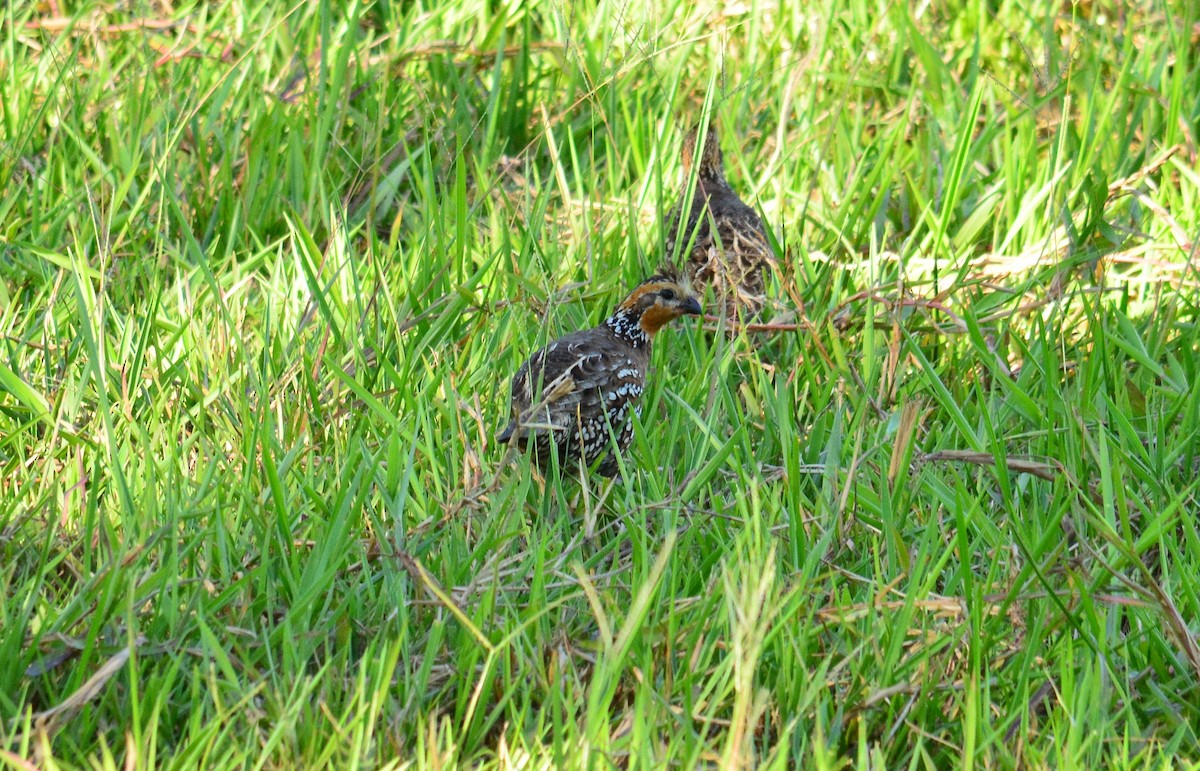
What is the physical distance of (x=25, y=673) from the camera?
309 cm

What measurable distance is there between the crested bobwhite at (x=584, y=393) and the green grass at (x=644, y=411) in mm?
136

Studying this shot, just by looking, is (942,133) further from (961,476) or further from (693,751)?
(693,751)

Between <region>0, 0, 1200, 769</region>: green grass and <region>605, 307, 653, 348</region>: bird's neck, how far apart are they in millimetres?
192

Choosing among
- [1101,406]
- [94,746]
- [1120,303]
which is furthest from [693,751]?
[1120,303]

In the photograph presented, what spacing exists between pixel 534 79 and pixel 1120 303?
9.28 ft

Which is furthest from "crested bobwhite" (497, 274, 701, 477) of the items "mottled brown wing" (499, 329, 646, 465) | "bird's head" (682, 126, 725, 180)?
"bird's head" (682, 126, 725, 180)

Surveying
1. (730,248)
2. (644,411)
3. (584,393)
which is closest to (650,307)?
(644,411)

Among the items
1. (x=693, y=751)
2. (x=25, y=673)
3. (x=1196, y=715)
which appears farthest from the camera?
(x=1196, y=715)

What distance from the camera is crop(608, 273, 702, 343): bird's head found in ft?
16.3

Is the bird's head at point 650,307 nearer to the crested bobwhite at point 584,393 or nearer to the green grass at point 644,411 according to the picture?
the crested bobwhite at point 584,393

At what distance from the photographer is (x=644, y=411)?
192 inches

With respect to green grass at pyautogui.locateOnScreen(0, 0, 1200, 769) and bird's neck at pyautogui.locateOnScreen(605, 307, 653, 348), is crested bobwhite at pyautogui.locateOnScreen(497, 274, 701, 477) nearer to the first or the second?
bird's neck at pyautogui.locateOnScreen(605, 307, 653, 348)

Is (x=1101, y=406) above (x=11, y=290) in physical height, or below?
below

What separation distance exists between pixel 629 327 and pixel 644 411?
0.30 meters
